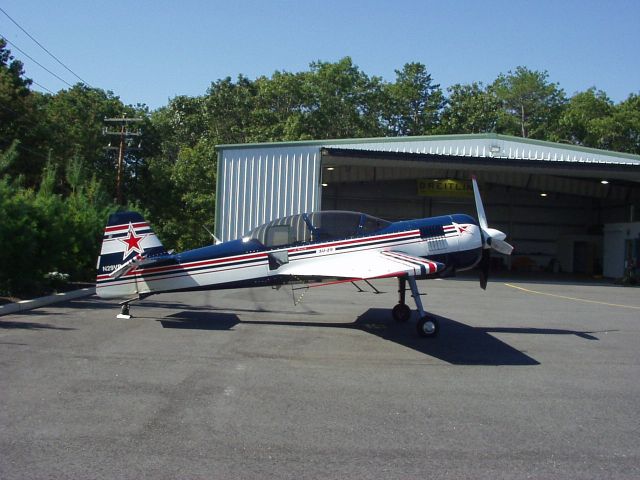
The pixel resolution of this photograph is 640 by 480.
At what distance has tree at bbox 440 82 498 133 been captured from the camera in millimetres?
59750

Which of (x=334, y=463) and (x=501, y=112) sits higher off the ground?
(x=501, y=112)

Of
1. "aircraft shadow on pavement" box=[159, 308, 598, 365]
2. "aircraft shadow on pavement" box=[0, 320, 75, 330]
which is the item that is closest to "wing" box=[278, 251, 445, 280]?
"aircraft shadow on pavement" box=[159, 308, 598, 365]

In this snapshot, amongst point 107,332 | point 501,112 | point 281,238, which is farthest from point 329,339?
point 501,112

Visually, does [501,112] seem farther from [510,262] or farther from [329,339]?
[329,339]

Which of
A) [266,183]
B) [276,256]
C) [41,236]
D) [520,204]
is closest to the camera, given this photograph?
[276,256]

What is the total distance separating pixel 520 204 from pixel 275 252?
3449 centimetres

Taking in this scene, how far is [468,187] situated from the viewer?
3631 cm

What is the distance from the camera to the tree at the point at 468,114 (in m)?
59.8

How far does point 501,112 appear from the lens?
6284 cm

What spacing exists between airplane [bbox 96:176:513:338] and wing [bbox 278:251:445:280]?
0.09 feet

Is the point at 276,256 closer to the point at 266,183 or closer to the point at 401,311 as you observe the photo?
the point at 401,311

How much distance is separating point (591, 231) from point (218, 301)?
3256 centimetres

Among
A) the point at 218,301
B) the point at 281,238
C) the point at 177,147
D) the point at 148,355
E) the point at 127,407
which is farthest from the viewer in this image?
the point at 177,147

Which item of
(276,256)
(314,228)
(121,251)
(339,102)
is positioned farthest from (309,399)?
(339,102)
